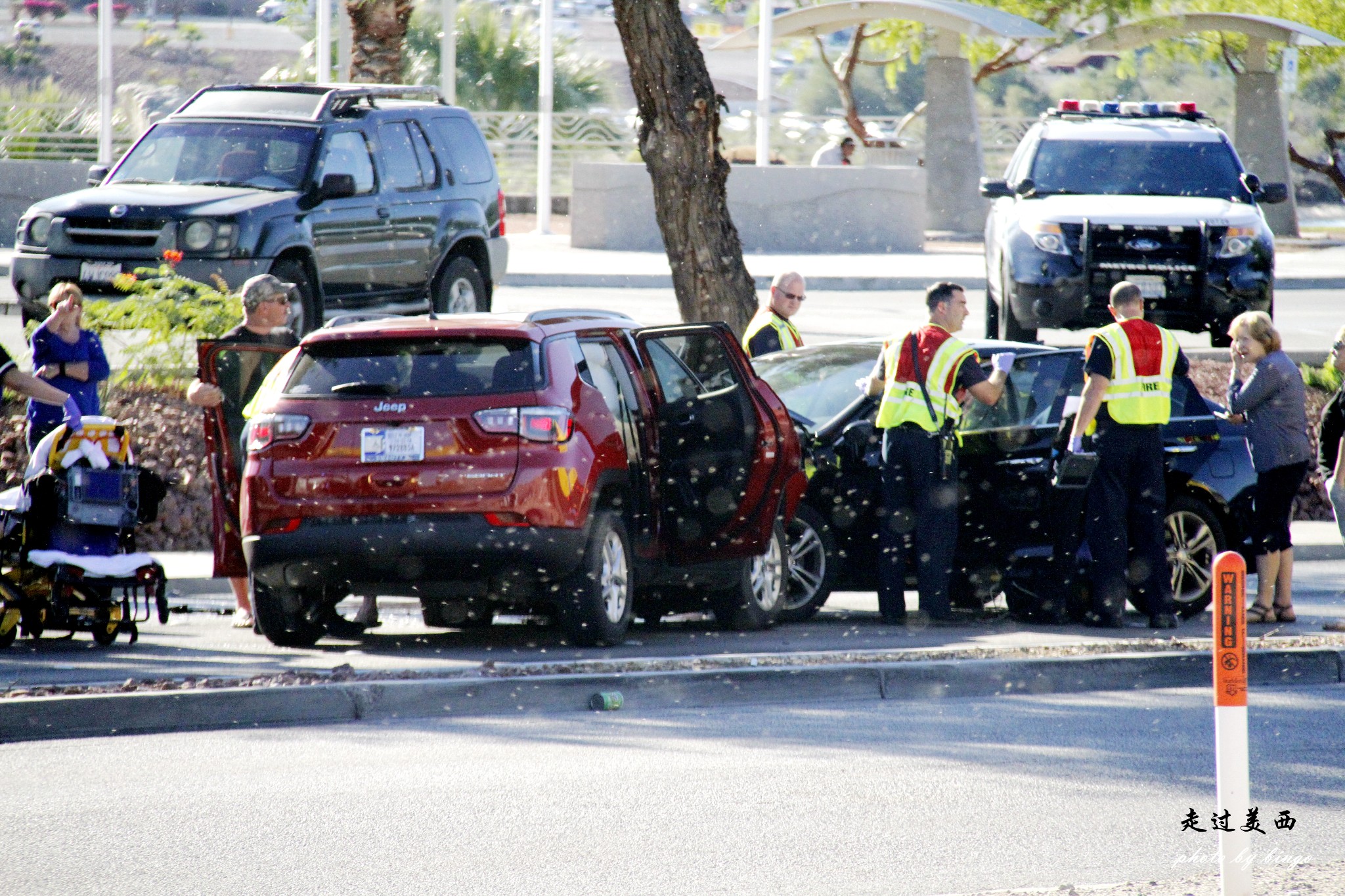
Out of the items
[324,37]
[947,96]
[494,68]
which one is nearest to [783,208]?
[947,96]

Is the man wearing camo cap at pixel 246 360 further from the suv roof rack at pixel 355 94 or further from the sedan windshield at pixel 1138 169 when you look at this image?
A: the sedan windshield at pixel 1138 169

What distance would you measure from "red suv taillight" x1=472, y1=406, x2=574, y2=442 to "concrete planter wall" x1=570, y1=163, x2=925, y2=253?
20246mm

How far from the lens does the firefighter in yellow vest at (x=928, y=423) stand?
389 inches

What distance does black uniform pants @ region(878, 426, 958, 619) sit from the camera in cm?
992

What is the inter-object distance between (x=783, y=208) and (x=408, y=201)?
14.5 metres

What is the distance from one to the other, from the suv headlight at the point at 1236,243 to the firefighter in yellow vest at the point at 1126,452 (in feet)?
18.1

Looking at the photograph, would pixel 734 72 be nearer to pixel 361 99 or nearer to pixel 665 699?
pixel 361 99

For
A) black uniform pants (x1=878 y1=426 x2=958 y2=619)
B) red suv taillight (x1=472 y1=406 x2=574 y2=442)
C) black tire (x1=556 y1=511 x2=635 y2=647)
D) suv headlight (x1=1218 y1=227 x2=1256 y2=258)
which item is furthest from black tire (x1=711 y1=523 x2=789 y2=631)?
suv headlight (x1=1218 y1=227 x2=1256 y2=258)

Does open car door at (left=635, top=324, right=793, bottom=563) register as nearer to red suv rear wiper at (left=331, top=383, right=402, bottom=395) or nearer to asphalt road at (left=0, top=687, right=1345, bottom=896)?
red suv rear wiper at (left=331, top=383, right=402, bottom=395)

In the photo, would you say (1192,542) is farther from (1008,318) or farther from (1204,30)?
(1204,30)

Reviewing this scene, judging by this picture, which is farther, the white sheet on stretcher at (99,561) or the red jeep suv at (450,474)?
the white sheet on stretcher at (99,561)

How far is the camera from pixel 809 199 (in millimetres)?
29406

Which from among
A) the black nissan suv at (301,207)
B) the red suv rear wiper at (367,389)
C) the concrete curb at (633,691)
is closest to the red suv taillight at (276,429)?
the red suv rear wiper at (367,389)

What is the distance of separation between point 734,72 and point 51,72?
134 ft
